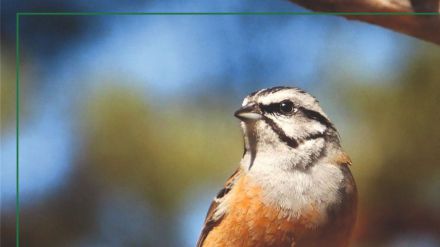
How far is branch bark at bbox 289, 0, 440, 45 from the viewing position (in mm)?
2123

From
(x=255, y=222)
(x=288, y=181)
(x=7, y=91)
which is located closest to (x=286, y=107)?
(x=288, y=181)

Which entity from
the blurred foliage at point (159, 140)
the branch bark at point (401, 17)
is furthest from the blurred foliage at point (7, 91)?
the branch bark at point (401, 17)

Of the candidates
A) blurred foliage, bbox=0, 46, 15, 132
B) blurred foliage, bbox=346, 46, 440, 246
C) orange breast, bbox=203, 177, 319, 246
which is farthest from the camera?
blurred foliage, bbox=0, 46, 15, 132

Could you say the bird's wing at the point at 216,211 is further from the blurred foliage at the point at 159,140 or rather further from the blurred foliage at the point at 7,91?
the blurred foliage at the point at 7,91

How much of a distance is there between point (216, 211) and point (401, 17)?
30.1 inches

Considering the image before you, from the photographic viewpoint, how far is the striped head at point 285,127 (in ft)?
7.10

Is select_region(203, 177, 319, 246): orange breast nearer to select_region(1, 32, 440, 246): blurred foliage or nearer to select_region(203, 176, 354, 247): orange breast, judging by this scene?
select_region(203, 176, 354, 247): orange breast

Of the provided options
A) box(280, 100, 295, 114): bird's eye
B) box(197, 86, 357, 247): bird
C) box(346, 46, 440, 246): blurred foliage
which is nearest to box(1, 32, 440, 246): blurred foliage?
box(346, 46, 440, 246): blurred foliage

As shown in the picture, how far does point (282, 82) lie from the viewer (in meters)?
2.40

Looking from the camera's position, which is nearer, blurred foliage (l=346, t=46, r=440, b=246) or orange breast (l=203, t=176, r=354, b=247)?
orange breast (l=203, t=176, r=354, b=247)

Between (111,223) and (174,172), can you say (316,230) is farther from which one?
(111,223)

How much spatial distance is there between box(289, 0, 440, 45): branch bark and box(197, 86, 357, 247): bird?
0.88 feet

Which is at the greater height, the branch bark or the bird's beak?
the branch bark

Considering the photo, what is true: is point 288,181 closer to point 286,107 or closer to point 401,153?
point 286,107
